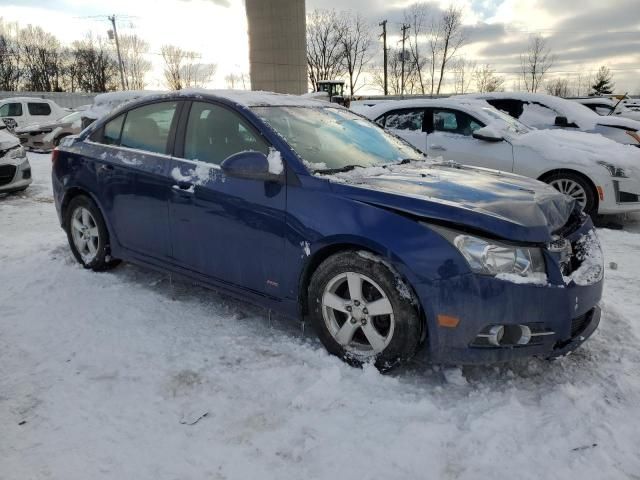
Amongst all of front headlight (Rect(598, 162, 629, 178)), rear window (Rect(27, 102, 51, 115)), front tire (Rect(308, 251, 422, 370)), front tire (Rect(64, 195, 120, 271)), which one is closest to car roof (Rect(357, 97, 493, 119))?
front headlight (Rect(598, 162, 629, 178))

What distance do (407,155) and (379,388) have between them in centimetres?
190

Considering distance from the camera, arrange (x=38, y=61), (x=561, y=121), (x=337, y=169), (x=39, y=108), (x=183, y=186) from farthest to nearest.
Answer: (x=38, y=61) < (x=39, y=108) < (x=561, y=121) < (x=183, y=186) < (x=337, y=169)

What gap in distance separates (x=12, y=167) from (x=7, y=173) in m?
0.14

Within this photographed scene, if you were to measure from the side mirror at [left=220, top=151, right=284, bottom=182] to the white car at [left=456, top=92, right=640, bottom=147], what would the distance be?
7617 mm

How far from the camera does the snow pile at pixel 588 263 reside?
103 inches

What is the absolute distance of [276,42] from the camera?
3675cm

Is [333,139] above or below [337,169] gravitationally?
above

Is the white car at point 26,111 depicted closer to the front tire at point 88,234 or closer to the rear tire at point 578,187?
the front tire at point 88,234

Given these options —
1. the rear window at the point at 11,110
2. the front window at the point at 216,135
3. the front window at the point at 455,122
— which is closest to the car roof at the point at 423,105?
the front window at the point at 455,122

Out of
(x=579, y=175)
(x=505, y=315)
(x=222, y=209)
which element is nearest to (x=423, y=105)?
(x=579, y=175)

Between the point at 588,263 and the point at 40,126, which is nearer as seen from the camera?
the point at 588,263

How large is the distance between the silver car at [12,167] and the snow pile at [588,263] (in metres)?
8.54

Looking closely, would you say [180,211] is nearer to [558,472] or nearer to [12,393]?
[12,393]

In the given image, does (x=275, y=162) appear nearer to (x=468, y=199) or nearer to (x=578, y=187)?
(x=468, y=199)
